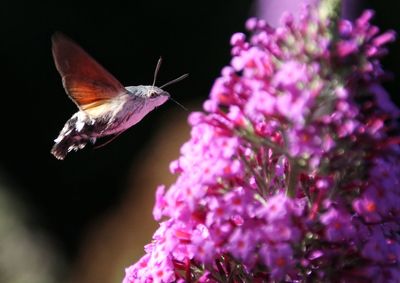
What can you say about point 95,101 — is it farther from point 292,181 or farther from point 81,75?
point 292,181

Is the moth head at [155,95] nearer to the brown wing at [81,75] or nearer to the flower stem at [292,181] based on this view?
the brown wing at [81,75]

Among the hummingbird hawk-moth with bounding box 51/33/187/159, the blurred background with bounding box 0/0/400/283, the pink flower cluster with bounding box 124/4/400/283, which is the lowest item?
the pink flower cluster with bounding box 124/4/400/283

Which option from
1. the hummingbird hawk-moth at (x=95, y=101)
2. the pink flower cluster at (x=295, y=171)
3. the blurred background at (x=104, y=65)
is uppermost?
the blurred background at (x=104, y=65)

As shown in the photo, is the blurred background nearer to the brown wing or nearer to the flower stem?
the brown wing

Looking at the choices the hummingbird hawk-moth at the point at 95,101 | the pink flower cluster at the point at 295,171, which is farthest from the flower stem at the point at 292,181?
the hummingbird hawk-moth at the point at 95,101

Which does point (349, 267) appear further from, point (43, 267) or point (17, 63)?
point (17, 63)

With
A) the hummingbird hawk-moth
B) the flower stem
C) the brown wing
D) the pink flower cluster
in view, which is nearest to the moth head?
the hummingbird hawk-moth

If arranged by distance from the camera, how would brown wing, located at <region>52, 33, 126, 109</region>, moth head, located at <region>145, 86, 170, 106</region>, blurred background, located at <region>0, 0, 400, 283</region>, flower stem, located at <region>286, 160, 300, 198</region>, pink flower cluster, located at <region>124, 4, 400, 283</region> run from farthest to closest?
blurred background, located at <region>0, 0, 400, 283</region> < moth head, located at <region>145, 86, 170, 106</region> < brown wing, located at <region>52, 33, 126, 109</region> < flower stem, located at <region>286, 160, 300, 198</region> < pink flower cluster, located at <region>124, 4, 400, 283</region>
